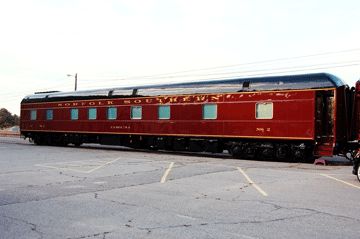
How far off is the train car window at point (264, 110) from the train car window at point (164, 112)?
214 inches

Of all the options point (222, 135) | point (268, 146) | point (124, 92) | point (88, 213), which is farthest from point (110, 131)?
point (88, 213)

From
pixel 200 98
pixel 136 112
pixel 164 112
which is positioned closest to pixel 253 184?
pixel 200 98

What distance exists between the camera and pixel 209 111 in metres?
21.9

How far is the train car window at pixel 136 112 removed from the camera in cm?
2516

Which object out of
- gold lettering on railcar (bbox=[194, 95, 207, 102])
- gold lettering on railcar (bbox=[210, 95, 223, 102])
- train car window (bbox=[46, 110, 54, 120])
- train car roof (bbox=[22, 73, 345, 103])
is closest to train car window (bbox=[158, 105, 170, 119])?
train car roof (bbox=[22, 73, 345, 103])

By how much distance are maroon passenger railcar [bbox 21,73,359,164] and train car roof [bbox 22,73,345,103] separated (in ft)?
0.13

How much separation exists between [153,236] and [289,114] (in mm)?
13837

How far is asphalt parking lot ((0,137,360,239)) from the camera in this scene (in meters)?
6.69

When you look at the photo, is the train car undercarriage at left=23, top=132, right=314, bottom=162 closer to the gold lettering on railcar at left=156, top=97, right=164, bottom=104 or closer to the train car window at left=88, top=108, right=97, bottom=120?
the train car window at left=88, top=108, right=97, bottom=120

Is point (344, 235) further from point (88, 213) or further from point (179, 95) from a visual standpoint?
point (179, 95)

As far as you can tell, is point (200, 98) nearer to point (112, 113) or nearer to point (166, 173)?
point (112, 113)

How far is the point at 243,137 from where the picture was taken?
20453mm

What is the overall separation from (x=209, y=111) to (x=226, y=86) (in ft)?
5.19

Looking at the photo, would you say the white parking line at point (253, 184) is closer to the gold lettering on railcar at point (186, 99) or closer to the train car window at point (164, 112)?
the gold lettering on railcar at point (186, 99)
